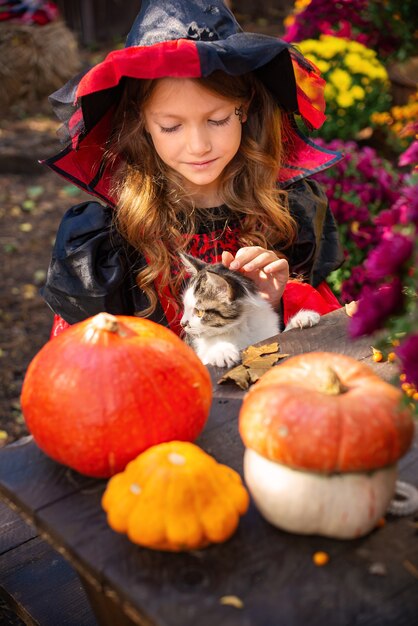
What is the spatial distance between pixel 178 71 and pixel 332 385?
1.15 meters

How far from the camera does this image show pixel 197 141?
226 centimetres

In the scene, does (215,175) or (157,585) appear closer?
(157,585)

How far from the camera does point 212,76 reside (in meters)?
2.28

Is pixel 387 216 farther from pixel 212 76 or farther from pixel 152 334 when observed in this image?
pixel 212 76

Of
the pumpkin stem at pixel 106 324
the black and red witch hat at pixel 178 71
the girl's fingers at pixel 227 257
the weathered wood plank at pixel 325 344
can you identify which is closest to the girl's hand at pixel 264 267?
the girl's fingers at pixel 227 257

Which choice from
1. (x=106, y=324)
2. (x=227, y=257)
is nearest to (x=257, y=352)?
(x=227, y=257)

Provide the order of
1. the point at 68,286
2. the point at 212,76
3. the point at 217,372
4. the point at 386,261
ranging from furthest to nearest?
the point at 68,286 → the point at 212,76 → the point at 217,372 → the point at 386,261

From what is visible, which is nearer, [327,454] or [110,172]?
[327,454]

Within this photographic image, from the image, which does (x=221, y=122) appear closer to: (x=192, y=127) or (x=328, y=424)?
(x=192, y=127)

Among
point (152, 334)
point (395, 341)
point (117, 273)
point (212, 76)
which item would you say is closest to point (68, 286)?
point (117, 273)

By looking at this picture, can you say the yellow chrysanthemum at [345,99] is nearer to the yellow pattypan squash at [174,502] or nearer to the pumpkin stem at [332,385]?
the pumpkin stem at [332,385]

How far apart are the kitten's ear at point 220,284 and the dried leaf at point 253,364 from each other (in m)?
0.49

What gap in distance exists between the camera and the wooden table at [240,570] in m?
1.12

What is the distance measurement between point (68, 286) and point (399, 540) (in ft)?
5.32
